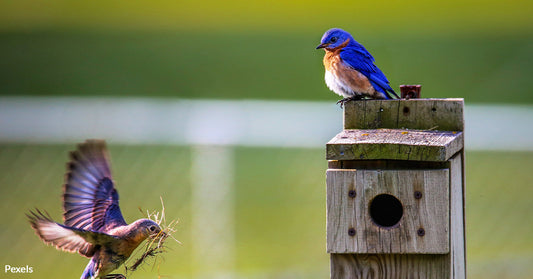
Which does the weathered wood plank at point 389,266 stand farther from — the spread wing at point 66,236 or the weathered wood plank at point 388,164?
the spread wing at point 66,236

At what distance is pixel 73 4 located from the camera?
26.0 metres

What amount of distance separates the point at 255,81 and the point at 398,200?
15.6 meters

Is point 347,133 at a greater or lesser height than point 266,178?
lesser

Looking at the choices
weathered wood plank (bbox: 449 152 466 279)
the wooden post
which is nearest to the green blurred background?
weathered wood plank (bbox: 449 152 466 279)

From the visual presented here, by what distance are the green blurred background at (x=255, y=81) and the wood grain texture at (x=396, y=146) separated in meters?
4.65

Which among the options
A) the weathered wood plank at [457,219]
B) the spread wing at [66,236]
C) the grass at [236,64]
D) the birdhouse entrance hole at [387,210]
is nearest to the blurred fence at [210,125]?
the spread wing at [66,236]

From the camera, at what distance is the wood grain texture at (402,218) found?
2.94 metres

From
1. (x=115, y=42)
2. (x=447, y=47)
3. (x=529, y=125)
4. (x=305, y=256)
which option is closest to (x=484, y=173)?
(x=529, y=125)

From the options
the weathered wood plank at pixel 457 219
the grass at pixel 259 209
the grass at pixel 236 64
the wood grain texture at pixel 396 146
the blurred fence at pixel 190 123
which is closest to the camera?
the wood grain texture at pixel 396 146

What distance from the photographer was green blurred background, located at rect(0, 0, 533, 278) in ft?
26.4

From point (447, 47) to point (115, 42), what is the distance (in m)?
8.85

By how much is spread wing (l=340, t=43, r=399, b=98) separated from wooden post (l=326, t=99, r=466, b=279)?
3.21 feet

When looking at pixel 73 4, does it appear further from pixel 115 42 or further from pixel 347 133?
pixel 347 133

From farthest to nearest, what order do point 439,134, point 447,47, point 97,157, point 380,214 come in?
1. point 447,47
2. point 97,157
3. point 380,214
4. point 439,134
